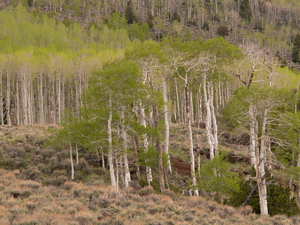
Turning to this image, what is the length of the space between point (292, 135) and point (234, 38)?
73.2m

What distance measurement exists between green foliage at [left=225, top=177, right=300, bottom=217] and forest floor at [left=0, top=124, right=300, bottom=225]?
0.96 metres

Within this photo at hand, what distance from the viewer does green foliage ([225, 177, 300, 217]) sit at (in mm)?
13006

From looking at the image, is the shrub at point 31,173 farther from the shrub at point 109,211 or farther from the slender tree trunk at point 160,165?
the shrub at point 109,211

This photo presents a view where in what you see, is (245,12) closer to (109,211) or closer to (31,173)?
(31,173)

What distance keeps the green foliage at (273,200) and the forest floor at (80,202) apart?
37.7 inches

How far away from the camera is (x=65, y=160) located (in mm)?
19797

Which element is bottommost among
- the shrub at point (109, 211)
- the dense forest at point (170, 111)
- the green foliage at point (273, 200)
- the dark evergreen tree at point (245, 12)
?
the green foliage at point (273, 200)

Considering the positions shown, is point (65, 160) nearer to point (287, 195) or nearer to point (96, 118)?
point (96, 118)

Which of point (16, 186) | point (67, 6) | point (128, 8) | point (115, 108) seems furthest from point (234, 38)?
point (16, 186)

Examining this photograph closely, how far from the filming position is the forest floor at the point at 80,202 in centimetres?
812

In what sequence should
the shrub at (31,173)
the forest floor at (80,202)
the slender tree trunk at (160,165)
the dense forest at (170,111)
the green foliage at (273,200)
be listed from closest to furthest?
the forest floor at (80,202) → the green foliage at (273,200) → the dense forest at (170,111) → the slender tree trunk at (160,165) → the shrub at (31,173)

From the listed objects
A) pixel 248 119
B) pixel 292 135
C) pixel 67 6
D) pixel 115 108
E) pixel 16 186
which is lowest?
pixel 16 186

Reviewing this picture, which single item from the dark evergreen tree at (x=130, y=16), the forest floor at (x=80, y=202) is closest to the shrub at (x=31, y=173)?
the forest floor at (x=80, y=202)

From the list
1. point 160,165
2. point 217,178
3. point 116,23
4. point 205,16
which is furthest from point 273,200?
point 205,16
